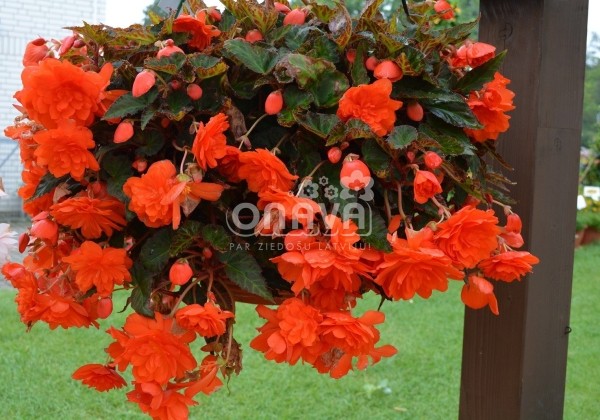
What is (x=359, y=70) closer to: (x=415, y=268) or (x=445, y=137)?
(x=445, y=137)

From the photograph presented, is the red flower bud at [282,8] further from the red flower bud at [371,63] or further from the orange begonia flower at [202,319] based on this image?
the orange begonia flower at [202,319]

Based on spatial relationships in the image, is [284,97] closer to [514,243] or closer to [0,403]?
[514,243]

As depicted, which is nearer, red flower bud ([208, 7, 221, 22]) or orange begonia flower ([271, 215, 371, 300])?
Answer: orange begonia flower ([271, 215, 371, 300])

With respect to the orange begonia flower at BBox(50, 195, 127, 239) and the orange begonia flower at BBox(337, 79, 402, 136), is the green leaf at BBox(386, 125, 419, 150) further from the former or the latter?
the orange begonia flower at BBox(50, 195, 127, 239)

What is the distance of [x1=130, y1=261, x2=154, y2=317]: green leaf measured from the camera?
2.33 feet

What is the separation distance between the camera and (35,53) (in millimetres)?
846

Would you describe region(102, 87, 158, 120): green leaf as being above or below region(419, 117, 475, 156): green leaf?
above

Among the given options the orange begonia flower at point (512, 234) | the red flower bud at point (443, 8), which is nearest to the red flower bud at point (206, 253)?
the orange begonia flower at point (512, 234)

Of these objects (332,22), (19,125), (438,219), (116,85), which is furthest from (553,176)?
(19,125)

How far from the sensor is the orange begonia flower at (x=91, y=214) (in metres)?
0.70

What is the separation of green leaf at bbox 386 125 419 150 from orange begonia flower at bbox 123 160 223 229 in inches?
7.3

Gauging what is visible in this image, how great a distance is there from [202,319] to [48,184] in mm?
271

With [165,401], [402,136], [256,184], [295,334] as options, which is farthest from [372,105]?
[165,401]

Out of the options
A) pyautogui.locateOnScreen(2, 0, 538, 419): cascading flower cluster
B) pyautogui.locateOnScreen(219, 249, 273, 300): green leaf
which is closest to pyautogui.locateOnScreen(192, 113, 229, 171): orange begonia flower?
pyautogui.locateOnScreen(2, 0, 538, 419): cascading flower cluster
